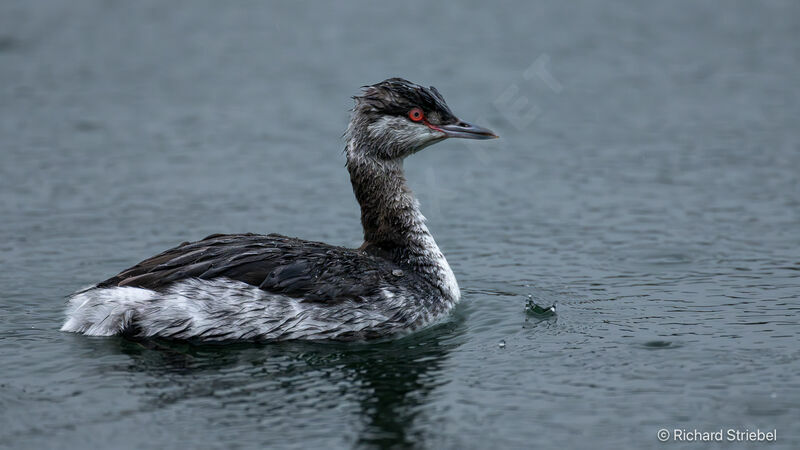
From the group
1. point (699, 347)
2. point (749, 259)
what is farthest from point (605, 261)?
point (699, 347)

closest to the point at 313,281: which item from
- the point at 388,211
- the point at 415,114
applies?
the point at 388,211

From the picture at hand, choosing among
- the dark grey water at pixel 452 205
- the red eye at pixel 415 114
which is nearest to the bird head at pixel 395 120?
the red eye at pixel 415 114

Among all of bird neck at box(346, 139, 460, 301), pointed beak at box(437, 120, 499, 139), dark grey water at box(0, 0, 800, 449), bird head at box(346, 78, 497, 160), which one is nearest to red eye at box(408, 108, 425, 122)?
bird head at box(346, 78, 497, 160)

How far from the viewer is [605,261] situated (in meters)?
11.1

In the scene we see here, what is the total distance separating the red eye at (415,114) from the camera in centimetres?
984

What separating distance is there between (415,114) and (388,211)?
2.73 ft

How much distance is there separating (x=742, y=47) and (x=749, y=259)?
876 cm

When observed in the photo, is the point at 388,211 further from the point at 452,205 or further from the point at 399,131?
the point at 452,205

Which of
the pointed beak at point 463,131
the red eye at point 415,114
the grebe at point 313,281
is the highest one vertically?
the red eye at point 415,114

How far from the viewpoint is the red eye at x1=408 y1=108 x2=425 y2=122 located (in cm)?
984

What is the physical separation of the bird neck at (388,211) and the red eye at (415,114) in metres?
0.39

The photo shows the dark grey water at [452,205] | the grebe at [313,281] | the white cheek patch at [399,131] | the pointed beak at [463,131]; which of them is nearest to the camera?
the dark grey water at [452,205]

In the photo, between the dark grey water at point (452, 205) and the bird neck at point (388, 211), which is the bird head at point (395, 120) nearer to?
the bird neck at point (388, 211)

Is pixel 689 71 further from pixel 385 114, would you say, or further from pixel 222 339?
pixel 222 339
